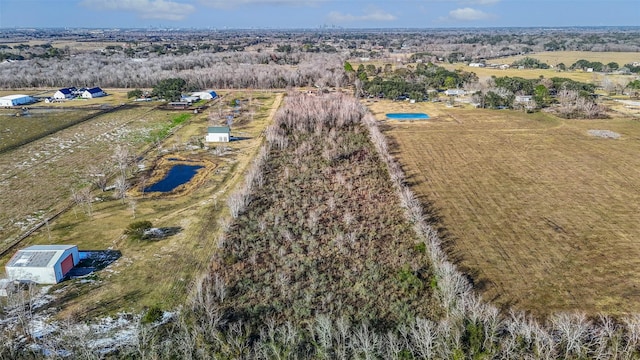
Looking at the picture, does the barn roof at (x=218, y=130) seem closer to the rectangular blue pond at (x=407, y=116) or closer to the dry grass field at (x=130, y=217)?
the dry grass field at (x=130, y=217)

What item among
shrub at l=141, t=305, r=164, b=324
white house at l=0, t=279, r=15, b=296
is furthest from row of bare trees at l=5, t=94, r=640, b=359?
white house at l=0, t=279, r=15, b=296

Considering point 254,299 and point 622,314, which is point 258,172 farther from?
point 622,314

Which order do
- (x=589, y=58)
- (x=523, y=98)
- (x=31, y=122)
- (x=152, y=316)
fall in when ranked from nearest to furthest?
(x=152, y=316)
(x=31, y=122)
(x=523, y=98)
(x=589, y=58)

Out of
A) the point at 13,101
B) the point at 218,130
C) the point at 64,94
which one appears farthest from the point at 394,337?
the point at 64,94

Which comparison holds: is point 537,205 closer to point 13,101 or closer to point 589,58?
point 13,101

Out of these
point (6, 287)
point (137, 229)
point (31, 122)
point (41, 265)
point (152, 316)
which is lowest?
point (152, 316)

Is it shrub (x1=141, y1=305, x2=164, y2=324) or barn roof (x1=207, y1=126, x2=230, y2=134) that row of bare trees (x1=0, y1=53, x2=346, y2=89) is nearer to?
barn roof (x1=207, y1=126, x2=230, y2=134)

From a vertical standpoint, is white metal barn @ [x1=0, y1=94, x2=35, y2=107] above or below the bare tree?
above
